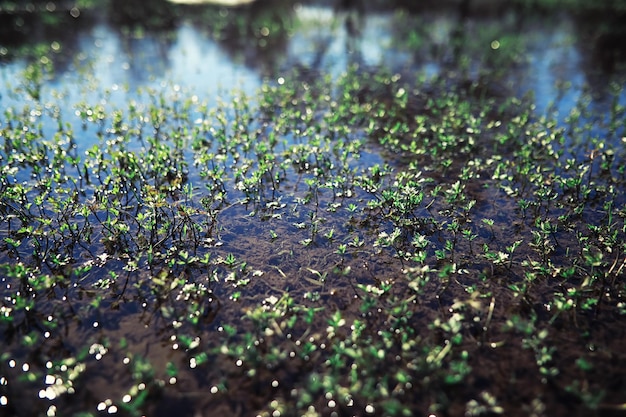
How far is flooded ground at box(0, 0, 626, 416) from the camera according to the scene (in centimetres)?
328

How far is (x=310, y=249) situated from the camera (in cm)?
479

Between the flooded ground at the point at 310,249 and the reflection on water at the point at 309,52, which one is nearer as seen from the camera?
the flooded ground at the point at 310,249

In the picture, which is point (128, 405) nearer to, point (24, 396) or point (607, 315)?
point (24, 396)

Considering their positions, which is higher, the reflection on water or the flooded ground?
the reflection on water

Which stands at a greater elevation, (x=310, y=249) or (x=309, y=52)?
(x=309, y=52)

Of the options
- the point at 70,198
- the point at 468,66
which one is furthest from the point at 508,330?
the point at 468,66

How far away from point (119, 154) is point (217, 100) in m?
3.48

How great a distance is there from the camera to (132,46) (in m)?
14.5

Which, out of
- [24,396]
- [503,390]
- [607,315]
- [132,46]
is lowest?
[24,396]

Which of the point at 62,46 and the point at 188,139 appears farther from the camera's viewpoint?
the point at 62,46

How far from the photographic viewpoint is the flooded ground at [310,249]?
10.8 feet

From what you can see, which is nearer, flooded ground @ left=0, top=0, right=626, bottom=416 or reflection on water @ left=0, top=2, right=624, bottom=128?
flooded ground @ left=0, top=0, right=626, bottom=416

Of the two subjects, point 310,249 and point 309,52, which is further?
point 309,52

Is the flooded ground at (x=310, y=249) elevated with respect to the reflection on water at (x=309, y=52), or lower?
lower
